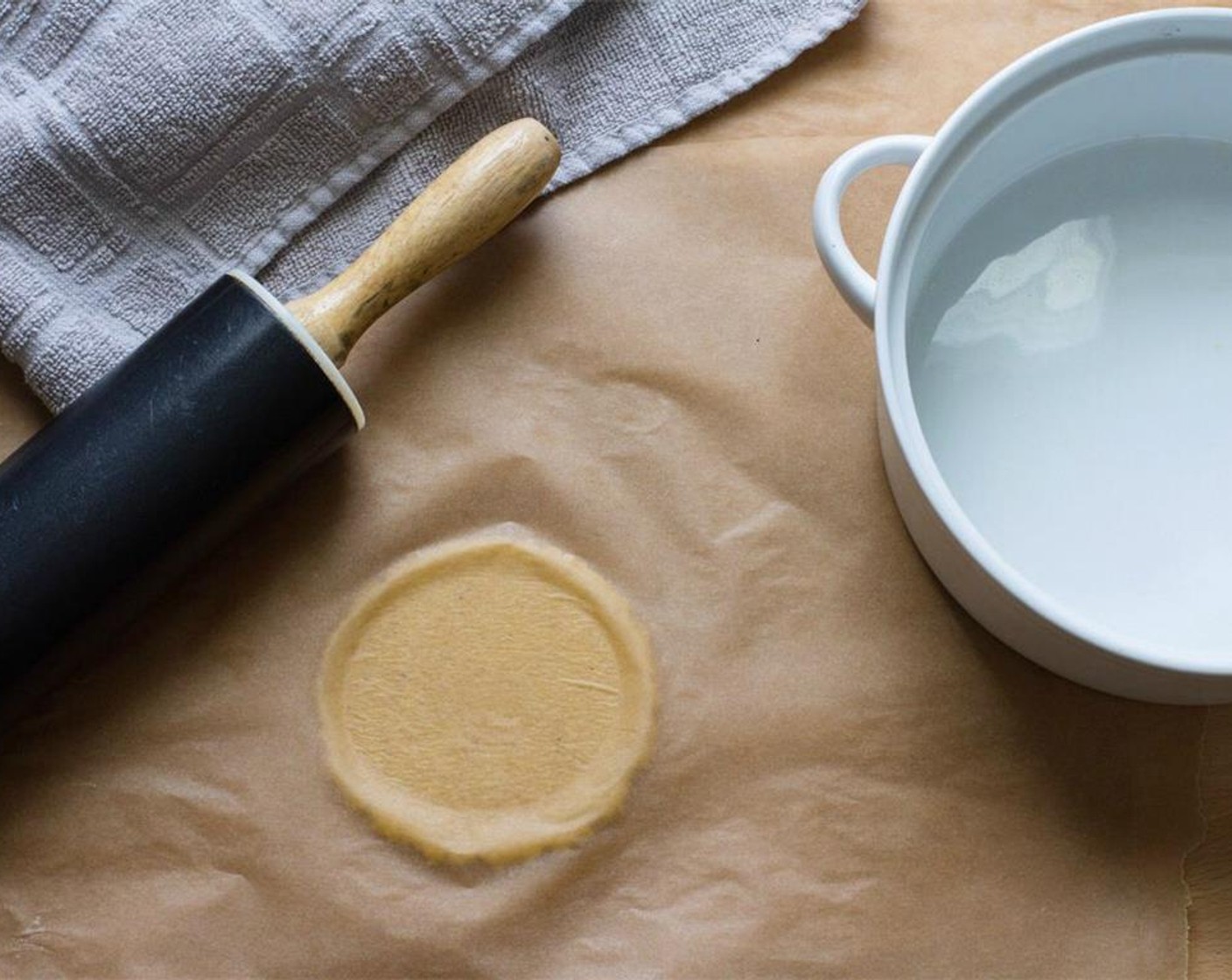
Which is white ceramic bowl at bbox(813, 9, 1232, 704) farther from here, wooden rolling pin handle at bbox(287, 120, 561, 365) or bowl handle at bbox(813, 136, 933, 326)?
wooden rolling pin handle at bbox(287, 120, 561, 365)

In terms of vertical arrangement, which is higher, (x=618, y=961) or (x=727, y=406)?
(x=727, y=406)

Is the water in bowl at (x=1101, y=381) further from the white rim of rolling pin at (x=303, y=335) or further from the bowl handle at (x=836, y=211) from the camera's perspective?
the white rim of rolling pin at (x=303, y=335)

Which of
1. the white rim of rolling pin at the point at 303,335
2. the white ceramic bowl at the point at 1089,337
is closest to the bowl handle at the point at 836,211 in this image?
the white ceramic bowl at the point at 1089,337

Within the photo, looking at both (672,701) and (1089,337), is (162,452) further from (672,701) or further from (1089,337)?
(1089,337)

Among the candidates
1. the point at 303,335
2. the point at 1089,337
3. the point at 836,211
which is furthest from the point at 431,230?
the point at 1089,337

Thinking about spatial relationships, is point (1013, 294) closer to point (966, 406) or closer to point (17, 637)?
point (966, 406)

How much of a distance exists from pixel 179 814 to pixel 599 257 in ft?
1.04

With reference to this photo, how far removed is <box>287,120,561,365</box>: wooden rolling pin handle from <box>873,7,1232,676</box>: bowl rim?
17 cm

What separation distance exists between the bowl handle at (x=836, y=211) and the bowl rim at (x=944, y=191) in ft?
0.05

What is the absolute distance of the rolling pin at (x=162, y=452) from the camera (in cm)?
55

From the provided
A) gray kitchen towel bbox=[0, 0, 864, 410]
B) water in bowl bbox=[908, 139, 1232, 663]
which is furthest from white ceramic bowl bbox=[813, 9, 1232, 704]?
gray kitchen towel bbox=[0, 0, 864, 410]

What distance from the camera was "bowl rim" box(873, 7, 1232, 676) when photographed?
0.49 m

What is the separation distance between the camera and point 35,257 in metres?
0.60

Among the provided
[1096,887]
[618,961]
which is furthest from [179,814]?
[1096,887]
